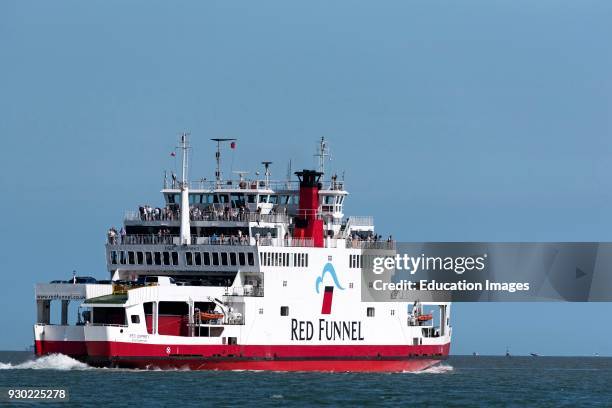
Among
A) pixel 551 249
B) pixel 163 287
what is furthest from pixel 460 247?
pixel 163 287

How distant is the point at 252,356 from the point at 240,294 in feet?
10.5

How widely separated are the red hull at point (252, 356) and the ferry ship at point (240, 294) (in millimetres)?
68

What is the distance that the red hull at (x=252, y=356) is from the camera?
85.4 metres

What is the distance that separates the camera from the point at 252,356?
89.7 m

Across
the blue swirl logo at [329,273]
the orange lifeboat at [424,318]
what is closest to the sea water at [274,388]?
the orange lifeboat at [424,318]

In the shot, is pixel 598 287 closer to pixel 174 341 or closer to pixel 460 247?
pixel 460 247

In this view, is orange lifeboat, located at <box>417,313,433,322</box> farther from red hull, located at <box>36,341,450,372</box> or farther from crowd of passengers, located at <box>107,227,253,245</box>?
crowd of passengers, located at <box>107,227,253,245</box>

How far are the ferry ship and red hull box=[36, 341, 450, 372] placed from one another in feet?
0.22

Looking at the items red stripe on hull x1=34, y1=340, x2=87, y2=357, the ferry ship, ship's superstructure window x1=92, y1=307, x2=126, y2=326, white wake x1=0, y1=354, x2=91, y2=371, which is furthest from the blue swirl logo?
white wake x1=0, y1=354, x2=91, y2=371

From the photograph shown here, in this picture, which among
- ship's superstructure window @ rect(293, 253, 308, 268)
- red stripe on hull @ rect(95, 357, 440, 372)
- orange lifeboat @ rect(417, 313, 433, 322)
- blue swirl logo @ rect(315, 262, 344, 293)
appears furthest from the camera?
orange lifeboat @ rect(417, 313, 433, 322)

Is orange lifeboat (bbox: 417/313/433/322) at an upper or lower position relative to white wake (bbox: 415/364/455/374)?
upper

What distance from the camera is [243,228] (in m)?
91.9

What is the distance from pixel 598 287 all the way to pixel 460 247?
778 cm

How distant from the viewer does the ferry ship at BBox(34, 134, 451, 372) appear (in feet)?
284
